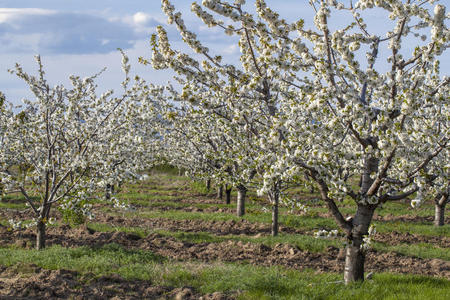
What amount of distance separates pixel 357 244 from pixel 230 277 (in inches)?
108

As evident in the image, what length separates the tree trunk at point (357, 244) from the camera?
838 centimetres

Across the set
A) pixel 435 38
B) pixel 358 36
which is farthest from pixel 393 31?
pixel 435 38

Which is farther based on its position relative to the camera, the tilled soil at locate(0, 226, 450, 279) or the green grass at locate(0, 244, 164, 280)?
the tilled soil at locate(0, 226, 450, 279)

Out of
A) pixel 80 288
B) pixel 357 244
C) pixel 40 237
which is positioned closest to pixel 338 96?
pixel 357 244

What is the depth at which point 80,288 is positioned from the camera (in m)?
8.44

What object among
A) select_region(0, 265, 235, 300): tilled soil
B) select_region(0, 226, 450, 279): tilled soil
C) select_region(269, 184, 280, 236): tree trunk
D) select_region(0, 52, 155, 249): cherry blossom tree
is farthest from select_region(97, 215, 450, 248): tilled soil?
select_region(0, 265, 235, 300): tilled soil

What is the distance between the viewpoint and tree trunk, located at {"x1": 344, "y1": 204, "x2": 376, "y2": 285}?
838cm

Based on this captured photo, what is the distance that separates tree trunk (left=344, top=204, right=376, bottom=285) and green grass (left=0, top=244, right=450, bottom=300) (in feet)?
0.69

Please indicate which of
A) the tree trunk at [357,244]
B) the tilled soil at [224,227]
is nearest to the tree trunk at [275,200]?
the tilled soil at [224,227]

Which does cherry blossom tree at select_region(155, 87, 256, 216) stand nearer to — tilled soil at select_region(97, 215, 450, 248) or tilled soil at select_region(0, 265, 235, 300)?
tilled soil at select_region(97, 215, 450, 248)

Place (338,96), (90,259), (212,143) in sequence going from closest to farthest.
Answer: (338,96) → (90,259) → (212,143)

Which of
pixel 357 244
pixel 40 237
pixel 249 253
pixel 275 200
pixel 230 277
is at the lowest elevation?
pixel 249 253

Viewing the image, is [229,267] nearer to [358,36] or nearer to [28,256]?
[28,256]

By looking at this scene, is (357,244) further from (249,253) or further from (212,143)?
(212,143)
